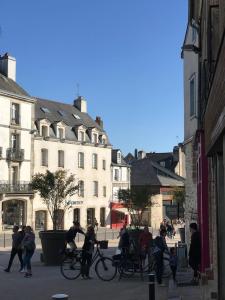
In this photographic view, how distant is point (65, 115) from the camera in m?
58.9

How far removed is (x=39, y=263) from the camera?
20.9 meters

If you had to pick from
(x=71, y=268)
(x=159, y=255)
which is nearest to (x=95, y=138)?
(x=71, y=268)

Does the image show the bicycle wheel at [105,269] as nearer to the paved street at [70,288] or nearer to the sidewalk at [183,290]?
the paved street at [70,288]

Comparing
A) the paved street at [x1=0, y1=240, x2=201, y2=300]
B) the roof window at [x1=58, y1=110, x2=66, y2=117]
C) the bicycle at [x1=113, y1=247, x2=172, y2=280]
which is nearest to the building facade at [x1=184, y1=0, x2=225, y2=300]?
the paved street at [x1=0, y1=240, x2=201, y2=300]

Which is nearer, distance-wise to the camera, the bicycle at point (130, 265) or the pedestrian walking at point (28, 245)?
the bicycle at point (130, 265)

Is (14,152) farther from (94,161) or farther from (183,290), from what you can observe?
(183,290)

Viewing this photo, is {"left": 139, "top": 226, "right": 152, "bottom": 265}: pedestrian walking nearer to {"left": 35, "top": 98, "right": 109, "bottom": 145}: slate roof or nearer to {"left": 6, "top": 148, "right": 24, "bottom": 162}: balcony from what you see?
Result: {"left": 6, "top": 148, "right": 24, "bottom": 162}: balcony

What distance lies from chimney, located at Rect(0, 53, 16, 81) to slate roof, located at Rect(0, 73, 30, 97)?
717 mm

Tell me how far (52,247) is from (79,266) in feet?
13.6

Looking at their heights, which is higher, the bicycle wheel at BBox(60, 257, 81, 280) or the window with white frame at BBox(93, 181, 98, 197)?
the window with white frame at BBox(93, 181, 98, 197)

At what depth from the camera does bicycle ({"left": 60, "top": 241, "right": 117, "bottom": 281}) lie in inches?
604

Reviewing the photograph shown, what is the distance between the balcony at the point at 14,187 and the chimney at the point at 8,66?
10.6 metres

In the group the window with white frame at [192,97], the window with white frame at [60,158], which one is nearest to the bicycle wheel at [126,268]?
the window with white frame at [192,97]

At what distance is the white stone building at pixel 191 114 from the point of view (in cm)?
1788
